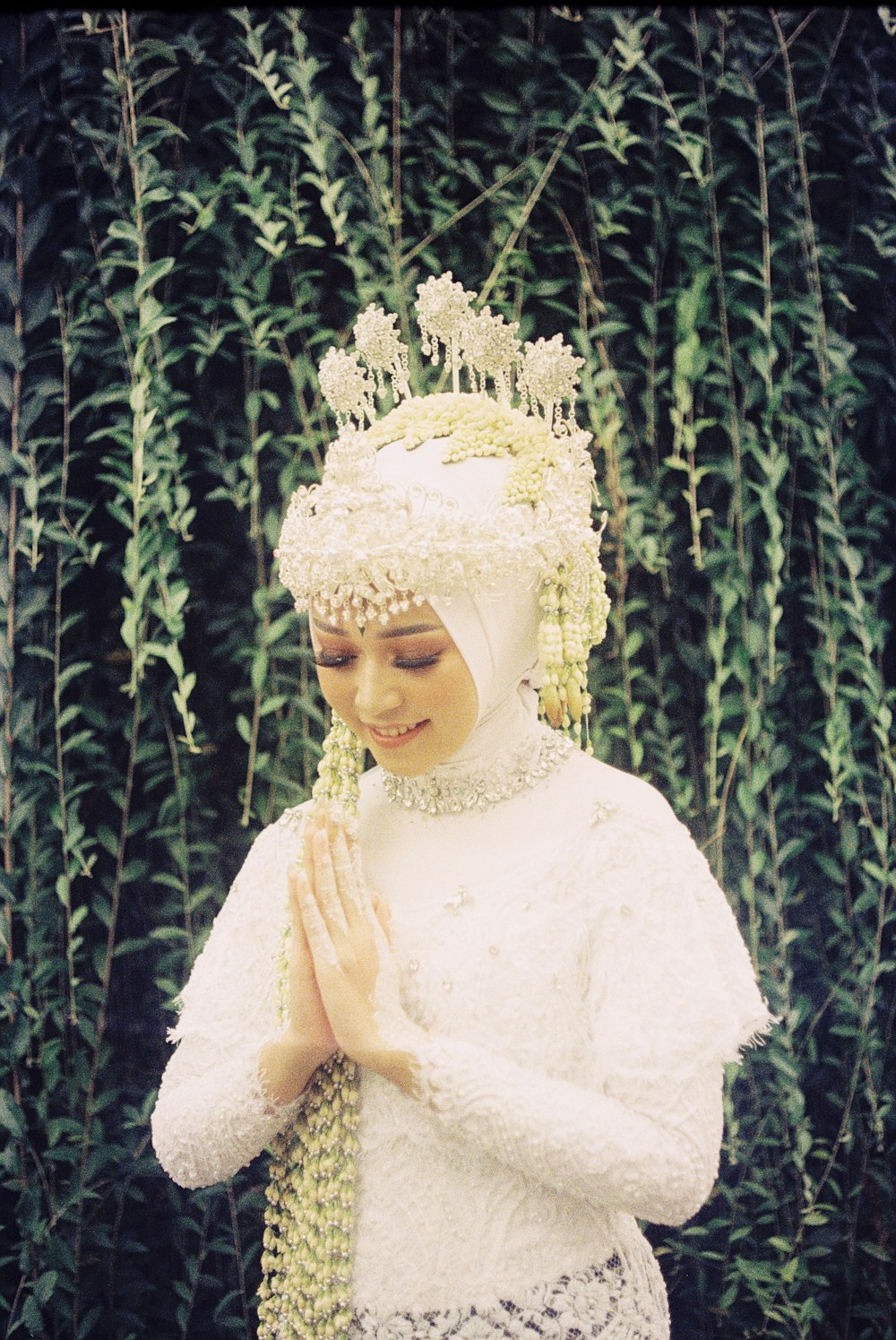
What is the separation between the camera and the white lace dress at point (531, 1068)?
130cm

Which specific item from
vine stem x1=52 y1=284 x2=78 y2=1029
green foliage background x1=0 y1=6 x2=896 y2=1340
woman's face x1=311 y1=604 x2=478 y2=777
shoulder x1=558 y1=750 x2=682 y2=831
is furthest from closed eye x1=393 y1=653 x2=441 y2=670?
vine stem x1=52 y1=284 x2=78 y2=1029

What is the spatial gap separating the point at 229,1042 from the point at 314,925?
0.76 ft

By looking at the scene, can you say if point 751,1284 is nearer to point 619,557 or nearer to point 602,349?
point 619,557

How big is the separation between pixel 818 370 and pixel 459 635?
1.20m

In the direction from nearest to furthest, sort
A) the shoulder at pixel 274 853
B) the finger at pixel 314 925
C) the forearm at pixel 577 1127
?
the forearm at pixel 577 1127 < the finger at pixel 314 925 < the shoulder at pixel 274 853

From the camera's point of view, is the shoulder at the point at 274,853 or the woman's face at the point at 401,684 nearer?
the woman's face at the point at 401,684

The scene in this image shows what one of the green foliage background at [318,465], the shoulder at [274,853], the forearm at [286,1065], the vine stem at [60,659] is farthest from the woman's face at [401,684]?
the vine stem at [60,659]

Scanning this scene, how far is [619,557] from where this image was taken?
2.24 m

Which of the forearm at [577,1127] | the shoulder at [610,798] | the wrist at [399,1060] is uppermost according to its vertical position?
the shoulder at [610,798]

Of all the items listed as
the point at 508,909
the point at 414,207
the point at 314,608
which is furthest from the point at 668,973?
the point at 414,207

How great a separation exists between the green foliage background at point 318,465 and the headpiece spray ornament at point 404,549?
0.70 m

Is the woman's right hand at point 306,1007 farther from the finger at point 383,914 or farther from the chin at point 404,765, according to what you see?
the chin at point 404,765

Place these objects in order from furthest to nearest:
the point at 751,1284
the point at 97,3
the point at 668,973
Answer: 1. the point at 751,1284
2. the point at 97,3
3. the point at 668,973

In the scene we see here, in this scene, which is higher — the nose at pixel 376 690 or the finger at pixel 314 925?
the nose at pixel 376 690
